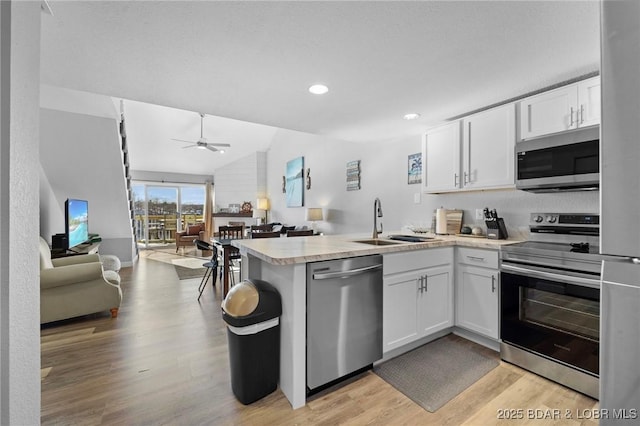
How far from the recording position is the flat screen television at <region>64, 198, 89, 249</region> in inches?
143

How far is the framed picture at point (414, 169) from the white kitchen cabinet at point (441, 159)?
0.34 metres

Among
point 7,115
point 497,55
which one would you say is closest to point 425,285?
point 497,55

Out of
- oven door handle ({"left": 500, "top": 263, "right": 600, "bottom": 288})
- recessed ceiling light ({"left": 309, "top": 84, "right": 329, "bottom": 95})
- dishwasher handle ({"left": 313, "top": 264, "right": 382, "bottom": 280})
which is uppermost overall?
recessed ceiling light ({"left": 309, "top": 84, "right": 329, "bottom": 95})

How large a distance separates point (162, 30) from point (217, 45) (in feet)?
0.96

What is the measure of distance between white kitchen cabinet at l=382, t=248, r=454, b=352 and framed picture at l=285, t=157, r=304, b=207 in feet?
14.2

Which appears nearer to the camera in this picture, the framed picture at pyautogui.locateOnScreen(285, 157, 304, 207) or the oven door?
the oven door

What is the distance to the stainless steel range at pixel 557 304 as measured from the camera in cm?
176

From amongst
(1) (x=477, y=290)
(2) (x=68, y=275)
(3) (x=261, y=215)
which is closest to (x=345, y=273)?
(1) (x=477, y=290)

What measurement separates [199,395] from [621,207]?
218 centimetres

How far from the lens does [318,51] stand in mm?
1801

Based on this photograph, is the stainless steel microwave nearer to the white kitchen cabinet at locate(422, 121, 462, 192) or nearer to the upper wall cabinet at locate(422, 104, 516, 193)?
the upper wall cabinet at locate(422, 104, 516, 193)

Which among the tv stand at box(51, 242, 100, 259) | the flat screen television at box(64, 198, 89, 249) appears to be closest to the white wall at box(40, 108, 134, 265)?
the flat screen television at box(64, 198, 89, 249)

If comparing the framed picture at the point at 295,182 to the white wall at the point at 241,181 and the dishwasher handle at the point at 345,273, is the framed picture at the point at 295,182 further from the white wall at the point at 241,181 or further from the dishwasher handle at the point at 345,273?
the dishwasher handle at the point at 345,273

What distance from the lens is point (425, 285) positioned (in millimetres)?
2330
